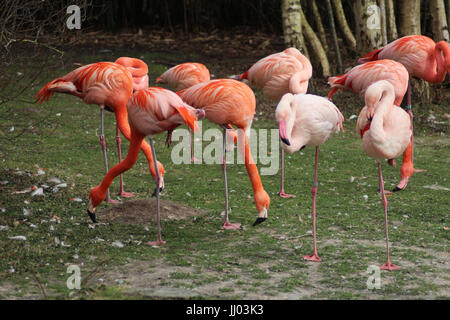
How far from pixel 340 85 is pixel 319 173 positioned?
1.00m

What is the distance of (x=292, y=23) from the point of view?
31.2ft

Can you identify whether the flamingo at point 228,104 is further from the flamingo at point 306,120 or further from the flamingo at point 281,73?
the flamingo at point 281,73

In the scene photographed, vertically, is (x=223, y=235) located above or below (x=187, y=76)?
below

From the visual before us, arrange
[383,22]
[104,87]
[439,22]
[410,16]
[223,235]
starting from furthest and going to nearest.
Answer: [439,22] < [410,16] < [383,22] < [104,87] < [223,235]

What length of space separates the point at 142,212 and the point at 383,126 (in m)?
2.14

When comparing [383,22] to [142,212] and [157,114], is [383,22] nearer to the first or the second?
[142,212]

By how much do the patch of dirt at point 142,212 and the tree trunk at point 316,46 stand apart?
18.2 feet

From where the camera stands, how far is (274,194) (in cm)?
625

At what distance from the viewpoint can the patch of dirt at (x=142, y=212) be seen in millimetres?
5355

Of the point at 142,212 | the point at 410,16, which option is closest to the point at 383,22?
the point at 410,16

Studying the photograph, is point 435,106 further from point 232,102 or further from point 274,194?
point 232,102

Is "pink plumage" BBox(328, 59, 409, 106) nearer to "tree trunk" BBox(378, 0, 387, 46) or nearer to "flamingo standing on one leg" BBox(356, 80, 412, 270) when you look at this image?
"flamingo standing on one leg" BBox(356, 80, 412, 270)

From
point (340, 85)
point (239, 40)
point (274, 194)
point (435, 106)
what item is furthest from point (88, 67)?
point (239, 40)

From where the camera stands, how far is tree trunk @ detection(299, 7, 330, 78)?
1045 cm
